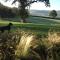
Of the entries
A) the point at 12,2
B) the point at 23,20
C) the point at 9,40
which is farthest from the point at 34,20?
the point at 9,40

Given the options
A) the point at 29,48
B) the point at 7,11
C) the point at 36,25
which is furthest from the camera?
the point at 7,11

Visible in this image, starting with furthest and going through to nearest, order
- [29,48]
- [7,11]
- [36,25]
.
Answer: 1. [7,11]
2. [36,25]
3. [29,48]

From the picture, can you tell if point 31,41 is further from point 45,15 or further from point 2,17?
point 45,15

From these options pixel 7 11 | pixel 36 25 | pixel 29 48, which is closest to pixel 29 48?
pixel 29 48

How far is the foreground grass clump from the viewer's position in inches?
247

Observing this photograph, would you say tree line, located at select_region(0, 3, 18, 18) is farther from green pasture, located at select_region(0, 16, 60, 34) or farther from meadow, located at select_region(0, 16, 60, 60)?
meadow, located at select_region(0, 16, 60, 60)

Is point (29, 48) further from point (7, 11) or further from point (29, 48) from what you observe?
point (7, 11)

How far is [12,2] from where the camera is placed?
46.1 m

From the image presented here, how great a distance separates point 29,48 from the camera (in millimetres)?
6336

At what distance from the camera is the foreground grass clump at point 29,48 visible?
20.6 feet

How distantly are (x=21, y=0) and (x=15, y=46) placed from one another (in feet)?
125

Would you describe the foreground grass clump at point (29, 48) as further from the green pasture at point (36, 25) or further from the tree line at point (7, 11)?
the tree line at point (7, 11)

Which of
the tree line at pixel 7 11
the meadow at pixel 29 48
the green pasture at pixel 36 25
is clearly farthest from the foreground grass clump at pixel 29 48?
the tree line at pixel 7 11

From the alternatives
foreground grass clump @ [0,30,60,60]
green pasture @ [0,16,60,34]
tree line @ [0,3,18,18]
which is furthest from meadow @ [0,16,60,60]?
tree line @ [0,3,18,18]
